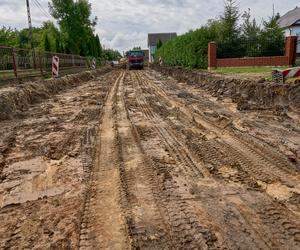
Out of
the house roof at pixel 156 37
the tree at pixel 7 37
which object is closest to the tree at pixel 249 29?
the tree at pixel 7 37

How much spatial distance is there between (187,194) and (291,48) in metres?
16.9

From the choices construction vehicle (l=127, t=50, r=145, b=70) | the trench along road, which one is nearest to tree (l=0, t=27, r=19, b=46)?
construction vehicle (l=127, t=50, r=145, b=70)

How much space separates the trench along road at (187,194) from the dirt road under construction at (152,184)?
1cm

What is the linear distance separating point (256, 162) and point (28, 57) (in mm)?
13000

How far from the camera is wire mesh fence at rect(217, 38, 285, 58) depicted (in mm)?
19359

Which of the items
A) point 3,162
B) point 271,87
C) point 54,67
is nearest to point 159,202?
point 3,162

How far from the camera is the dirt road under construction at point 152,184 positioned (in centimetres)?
280

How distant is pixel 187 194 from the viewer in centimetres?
358

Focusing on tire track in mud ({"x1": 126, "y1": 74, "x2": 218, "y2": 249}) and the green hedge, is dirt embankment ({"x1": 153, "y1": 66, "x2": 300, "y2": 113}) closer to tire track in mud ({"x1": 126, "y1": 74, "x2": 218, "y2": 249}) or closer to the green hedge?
tire track in mud ({"x1": 126, "y1": 74, "x2": 218, "y2": 249})

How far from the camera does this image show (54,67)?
1672cm

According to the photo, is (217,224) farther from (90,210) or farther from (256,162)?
(256,162)

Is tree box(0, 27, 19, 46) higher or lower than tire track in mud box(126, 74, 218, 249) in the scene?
higher

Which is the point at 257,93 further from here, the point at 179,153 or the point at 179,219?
the point at 179,219

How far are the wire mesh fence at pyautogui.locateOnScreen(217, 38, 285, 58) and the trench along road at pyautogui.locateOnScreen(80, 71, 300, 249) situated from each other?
50.6 feet
